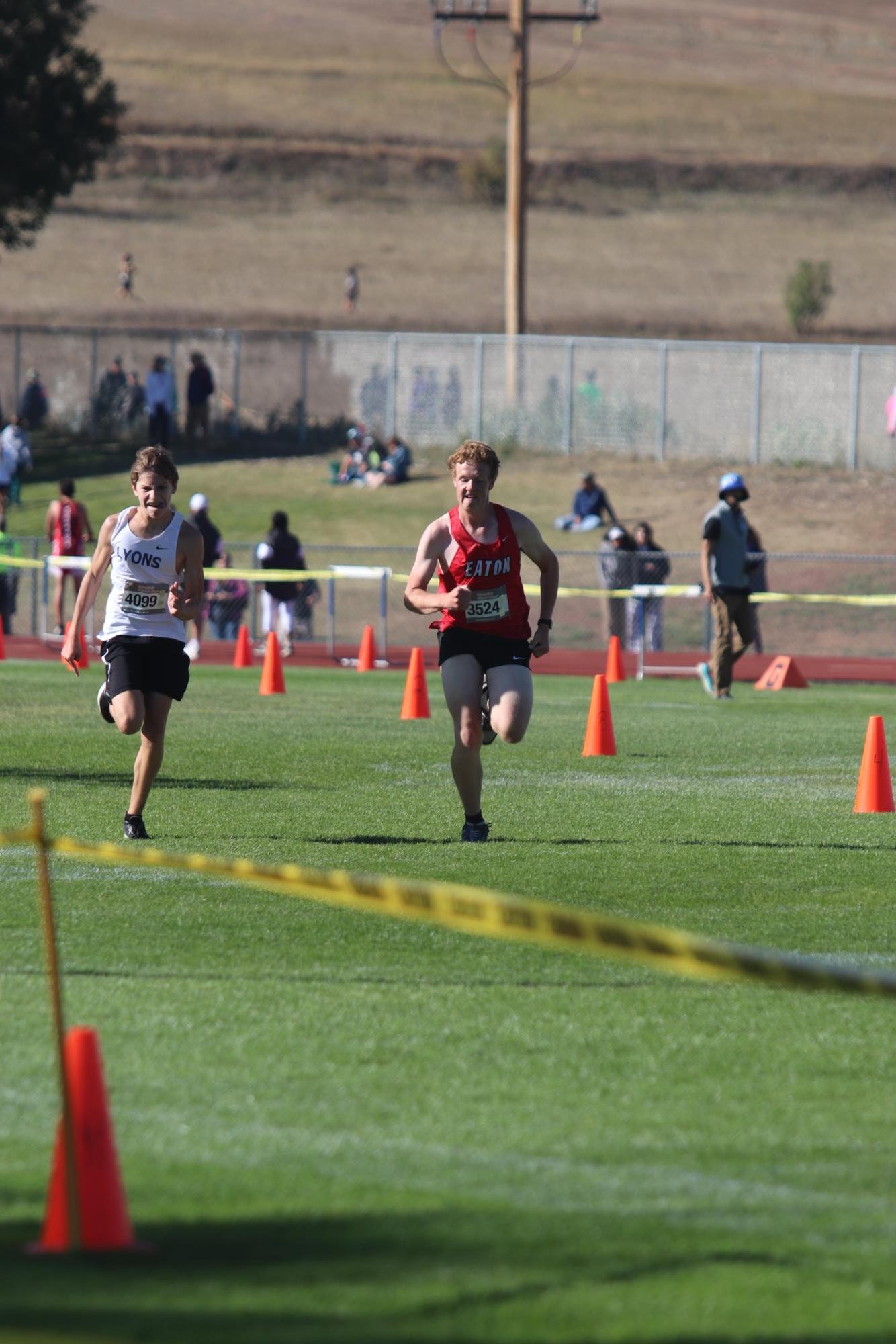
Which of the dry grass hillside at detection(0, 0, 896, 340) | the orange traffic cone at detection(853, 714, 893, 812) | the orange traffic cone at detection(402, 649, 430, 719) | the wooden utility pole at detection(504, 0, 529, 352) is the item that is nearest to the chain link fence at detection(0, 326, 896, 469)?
the wooden utility pole at detection(504, 0, 529, 352)

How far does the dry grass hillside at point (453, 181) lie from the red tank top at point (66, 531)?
42540 mm

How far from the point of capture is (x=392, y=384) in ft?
145

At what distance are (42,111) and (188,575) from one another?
41160 millimetres

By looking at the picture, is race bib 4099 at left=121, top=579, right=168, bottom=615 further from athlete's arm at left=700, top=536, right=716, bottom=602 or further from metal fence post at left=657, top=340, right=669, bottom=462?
metal fence post at left=657, top=340, right=669, bottom=462

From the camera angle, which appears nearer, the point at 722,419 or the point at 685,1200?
the point at 685,1200

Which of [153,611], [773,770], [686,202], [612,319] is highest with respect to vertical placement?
[686,202]

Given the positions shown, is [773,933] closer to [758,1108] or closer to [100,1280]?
[758,1108]

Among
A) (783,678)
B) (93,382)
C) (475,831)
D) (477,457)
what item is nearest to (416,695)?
(783,678)

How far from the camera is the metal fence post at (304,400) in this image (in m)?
45.4

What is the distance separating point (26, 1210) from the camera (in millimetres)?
4777

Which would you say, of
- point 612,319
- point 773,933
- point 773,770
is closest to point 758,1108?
point 773,933

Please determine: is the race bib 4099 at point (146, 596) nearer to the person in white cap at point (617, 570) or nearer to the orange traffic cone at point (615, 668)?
the orange traffic cone at point (615, 668)

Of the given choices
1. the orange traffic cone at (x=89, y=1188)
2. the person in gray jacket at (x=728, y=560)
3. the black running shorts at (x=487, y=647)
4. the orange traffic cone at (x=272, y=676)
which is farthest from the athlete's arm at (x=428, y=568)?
the orange traffic cone at (x=272, y=676)

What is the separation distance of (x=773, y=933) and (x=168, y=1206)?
4.09 meters
